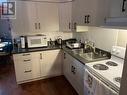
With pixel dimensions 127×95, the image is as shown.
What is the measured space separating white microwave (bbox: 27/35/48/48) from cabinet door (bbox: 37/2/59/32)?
0.69 ft

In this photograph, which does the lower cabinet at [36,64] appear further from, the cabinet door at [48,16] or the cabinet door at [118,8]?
the cabinet door at [118,8]

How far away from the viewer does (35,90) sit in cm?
262

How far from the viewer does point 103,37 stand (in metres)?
2.30

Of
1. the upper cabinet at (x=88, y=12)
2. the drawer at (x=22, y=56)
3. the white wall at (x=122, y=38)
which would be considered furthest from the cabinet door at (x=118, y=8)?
the drawer at (x=22, y=56)

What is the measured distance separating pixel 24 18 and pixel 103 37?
5.99ft

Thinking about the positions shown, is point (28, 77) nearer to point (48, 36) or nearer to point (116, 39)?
point (48, 36)

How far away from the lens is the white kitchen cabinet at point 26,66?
268 cm

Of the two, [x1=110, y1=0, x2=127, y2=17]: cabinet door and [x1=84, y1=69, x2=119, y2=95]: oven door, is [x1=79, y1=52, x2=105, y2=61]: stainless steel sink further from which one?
[x1=110, y1=0, x2=127, y2=17]: cabinet door

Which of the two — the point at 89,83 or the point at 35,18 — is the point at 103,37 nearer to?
the point at 89,83

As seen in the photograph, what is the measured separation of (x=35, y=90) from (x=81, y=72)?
1.20m

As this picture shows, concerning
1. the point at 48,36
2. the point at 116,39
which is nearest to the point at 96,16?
the point at 116,39

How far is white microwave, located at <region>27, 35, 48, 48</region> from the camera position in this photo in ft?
9.33

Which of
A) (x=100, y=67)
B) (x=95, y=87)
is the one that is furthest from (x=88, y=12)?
(x=95, y=87)

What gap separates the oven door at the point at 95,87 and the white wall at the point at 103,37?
0.73 m
